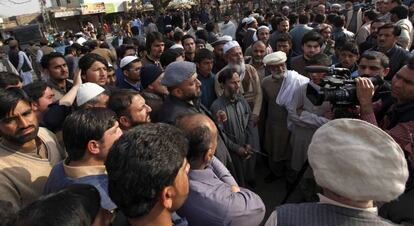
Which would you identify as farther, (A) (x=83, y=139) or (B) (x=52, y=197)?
(A) (x=83, y=139)

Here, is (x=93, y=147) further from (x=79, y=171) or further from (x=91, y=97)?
(x=91, y=97)

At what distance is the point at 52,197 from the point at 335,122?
112 cm

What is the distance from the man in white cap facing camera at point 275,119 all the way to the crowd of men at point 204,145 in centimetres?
1

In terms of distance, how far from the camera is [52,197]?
1.19 m

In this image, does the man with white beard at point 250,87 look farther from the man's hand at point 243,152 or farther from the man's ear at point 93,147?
the man's ear at point 93,147

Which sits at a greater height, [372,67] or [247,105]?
[372,67]

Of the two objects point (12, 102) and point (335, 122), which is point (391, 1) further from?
point (12, 102)

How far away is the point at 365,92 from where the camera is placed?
6.81ft

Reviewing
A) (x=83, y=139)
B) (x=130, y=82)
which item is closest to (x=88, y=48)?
(x=130, y=82)

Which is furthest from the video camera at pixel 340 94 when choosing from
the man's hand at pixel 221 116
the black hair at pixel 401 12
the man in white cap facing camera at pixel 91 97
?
the black hair at pixel 401 12

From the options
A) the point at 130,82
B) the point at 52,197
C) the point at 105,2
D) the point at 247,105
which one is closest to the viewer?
the point at 52,197

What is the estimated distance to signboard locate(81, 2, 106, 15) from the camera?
116ft

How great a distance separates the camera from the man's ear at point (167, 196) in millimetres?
1243

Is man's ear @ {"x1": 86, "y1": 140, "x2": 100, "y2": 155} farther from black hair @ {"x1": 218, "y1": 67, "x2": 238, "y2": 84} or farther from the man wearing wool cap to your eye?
black hair @ {"x1": 218, "y1": 67, "x2": 238, "y2": 84}
